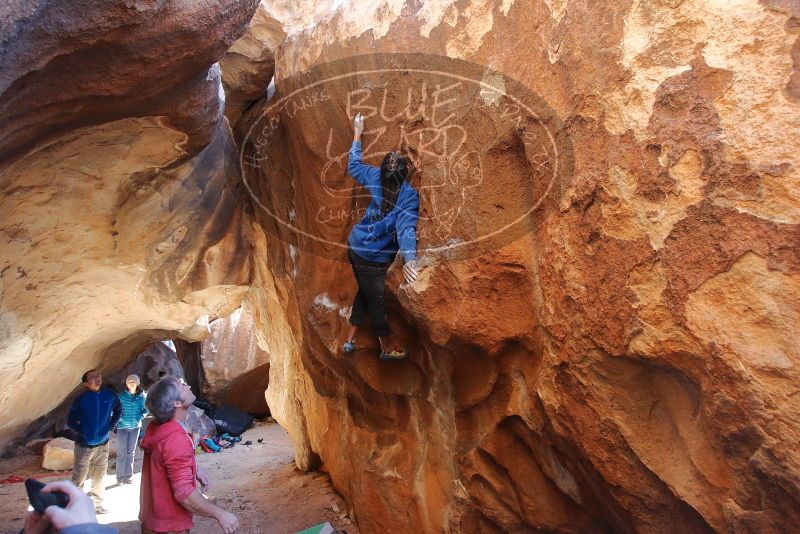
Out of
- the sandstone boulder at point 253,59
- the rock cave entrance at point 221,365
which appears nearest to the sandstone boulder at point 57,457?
the rock cave entrance at point 221,365

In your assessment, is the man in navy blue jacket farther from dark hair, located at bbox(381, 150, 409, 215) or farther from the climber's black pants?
dark hair, located at bbox(381, 150, 409, 215)

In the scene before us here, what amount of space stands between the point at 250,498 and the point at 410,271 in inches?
135

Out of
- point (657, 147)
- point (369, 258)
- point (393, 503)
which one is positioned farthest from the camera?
point (393, 503)

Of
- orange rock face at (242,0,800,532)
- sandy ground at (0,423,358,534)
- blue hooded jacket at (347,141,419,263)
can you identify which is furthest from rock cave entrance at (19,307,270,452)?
blue hooded jacket at (347,141,419,263)

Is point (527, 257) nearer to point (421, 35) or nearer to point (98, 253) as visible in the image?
point (421, 35)

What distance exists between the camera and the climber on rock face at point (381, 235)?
316cm

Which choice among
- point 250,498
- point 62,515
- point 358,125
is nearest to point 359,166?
point 358,125

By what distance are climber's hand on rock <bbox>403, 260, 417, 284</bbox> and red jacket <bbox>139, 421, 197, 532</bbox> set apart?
1292mm

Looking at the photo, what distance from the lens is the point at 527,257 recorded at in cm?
267

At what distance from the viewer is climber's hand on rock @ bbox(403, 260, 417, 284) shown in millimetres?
3020

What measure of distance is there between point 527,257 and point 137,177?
329 cm

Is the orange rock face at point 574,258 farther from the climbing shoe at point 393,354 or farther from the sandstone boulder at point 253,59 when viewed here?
the sandstone boulder at point 253,59

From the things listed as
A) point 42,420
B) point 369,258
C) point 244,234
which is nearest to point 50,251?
point 244,234

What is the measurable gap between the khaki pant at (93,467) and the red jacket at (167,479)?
2.94m
